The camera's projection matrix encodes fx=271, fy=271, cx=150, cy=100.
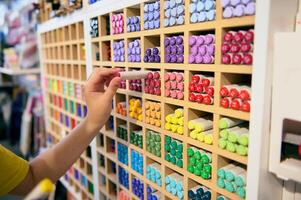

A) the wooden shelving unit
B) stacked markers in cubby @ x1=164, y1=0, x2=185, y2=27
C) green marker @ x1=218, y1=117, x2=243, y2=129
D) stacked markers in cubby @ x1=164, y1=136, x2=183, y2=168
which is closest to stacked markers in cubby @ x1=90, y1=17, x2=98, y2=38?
the wooden shelving unit

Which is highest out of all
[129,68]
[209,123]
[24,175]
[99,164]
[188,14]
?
[188,14]

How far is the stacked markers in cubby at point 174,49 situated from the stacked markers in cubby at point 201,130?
0.14 m

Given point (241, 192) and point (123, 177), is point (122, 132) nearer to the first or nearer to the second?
point (123, 177)

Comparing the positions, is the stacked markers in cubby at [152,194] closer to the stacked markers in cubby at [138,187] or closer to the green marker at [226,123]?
the stacked markers in cubby at [138,187]

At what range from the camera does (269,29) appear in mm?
428

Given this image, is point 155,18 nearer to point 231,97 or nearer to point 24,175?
point 231,97

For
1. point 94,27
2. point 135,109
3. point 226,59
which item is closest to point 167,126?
point 135,109

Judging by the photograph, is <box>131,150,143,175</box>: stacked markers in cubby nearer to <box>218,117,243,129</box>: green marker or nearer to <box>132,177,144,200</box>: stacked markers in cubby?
<box>132,177,144,200</box>: stacked markers in cubby

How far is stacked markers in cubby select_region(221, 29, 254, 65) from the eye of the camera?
1.52 feet

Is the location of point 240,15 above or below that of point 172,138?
above

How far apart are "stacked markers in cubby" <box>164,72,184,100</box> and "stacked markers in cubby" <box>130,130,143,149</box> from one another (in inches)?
6.9

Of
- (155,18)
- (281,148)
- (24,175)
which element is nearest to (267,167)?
(281,148)

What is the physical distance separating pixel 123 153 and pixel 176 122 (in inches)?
11.0

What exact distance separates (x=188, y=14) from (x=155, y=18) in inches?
4.2
